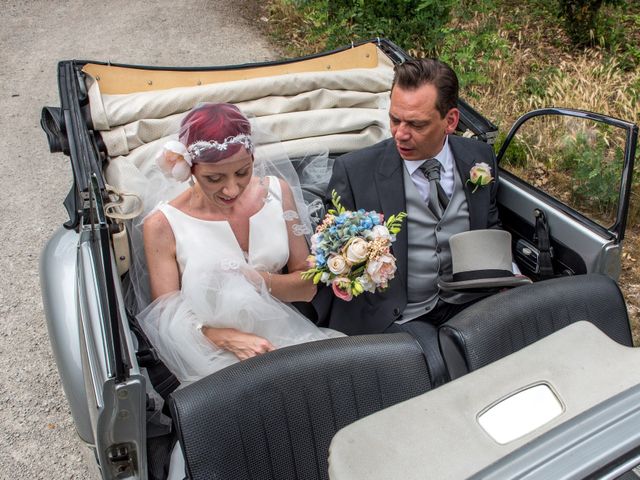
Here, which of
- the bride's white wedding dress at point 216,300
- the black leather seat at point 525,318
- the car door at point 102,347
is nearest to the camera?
the car door at point 102,347

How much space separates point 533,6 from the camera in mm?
7484

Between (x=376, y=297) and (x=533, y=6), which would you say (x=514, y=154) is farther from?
(x=533, y=6)

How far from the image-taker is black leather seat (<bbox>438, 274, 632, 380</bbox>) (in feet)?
6.58

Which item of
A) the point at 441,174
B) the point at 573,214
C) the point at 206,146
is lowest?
the point at 573,214

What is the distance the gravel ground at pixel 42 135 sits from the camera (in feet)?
10.1

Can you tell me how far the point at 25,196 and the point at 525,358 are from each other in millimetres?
4214

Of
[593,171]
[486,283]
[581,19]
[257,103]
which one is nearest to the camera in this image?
[486,283]

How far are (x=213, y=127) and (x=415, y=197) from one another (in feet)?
2.86

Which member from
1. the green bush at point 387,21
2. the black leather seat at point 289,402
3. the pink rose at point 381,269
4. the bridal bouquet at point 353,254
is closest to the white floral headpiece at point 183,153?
the bridal bouquet at point 353,254

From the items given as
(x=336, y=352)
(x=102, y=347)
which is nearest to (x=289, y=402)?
(x=336, y=352)

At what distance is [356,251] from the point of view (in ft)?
7.63

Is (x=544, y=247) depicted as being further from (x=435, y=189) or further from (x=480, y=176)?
(x=435, y=189)

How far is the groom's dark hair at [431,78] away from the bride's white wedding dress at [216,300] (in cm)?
73

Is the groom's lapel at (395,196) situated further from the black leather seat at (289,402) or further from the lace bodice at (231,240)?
the black leather seat at (289,402)
